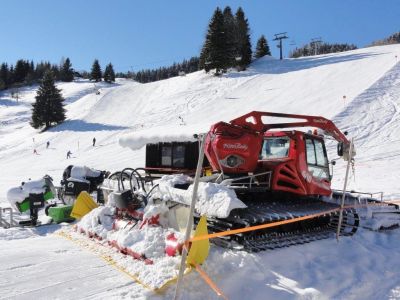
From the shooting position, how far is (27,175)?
89.5 feet

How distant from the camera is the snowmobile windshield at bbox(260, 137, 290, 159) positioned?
873cm

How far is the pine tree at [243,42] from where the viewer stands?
58188 millimetres

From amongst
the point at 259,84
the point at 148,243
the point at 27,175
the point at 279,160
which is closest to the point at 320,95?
the point at 259,84

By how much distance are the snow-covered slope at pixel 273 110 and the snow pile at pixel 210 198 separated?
0.65 m

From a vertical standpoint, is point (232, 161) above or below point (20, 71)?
below

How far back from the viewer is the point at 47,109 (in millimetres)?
51344

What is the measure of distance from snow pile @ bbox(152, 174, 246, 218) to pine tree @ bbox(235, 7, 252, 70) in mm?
51338

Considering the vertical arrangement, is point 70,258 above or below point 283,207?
below

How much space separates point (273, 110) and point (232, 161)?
26.9 m

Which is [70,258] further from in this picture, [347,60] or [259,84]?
[347,60]

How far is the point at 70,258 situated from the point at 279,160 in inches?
171

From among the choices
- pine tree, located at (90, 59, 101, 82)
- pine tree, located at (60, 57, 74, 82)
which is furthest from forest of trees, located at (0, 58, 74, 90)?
pine tree, located at (90, 59, 101, 82)

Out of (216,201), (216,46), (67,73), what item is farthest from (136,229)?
(67,73)

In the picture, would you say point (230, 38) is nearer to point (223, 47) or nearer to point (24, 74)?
point (223, 47)
